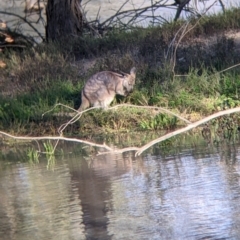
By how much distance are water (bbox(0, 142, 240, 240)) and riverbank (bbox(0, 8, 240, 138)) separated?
2.05m

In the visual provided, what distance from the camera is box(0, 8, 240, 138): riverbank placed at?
1131 cm

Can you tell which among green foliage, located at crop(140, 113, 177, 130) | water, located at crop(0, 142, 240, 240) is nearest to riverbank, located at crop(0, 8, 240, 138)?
green foliage, located at crop(140, 113, 177, 130)

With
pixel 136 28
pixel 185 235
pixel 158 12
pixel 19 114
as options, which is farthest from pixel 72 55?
pixel 185 235

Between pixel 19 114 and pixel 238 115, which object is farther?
pixel 19 114

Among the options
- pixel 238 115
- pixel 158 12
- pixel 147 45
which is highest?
pixel 158 12

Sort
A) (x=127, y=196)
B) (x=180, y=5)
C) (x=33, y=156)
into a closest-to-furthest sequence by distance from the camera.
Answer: (x=127, y=196) < (x=33, y=156) < (x=180, y=5)

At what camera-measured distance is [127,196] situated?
704cm

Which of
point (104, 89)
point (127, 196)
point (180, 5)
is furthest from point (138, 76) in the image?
point (127, 196)

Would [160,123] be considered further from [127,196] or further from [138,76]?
[127,196]

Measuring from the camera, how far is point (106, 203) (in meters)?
6.86

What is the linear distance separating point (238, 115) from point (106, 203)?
13.1ft

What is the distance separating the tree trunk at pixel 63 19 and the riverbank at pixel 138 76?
70 centimetres

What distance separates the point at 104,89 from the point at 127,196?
471cm

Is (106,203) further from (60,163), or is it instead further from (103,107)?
(103,107)
